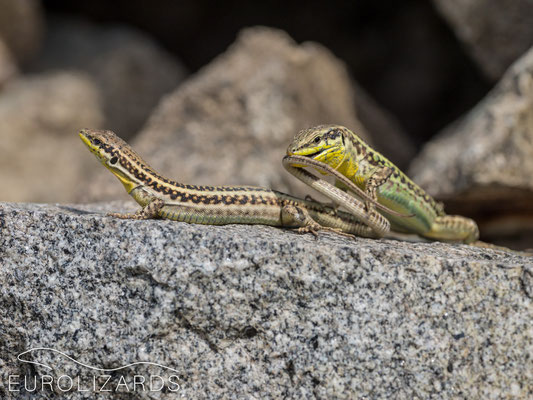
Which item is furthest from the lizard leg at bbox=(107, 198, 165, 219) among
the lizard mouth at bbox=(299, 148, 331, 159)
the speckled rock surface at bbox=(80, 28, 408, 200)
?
the speckled rock surface at bbox=(80, 28, 408, 200)

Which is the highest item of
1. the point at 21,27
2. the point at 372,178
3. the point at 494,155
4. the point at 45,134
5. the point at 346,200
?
the point at 21,27

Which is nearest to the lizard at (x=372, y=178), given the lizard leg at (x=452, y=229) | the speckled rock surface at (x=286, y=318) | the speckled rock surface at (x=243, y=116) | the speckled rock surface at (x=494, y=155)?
the lizard leg at (x=452, y=229)

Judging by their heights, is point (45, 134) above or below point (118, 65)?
below

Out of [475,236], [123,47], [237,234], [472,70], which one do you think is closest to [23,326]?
[237,234]

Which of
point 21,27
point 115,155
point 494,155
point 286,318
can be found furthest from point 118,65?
point 286,318

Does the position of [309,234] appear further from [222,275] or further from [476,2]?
[476,2]

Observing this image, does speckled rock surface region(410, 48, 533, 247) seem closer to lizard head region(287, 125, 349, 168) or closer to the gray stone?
lizard head region(287, 125, 349, 168)

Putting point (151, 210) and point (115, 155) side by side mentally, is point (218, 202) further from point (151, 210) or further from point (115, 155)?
point (115, 155)
